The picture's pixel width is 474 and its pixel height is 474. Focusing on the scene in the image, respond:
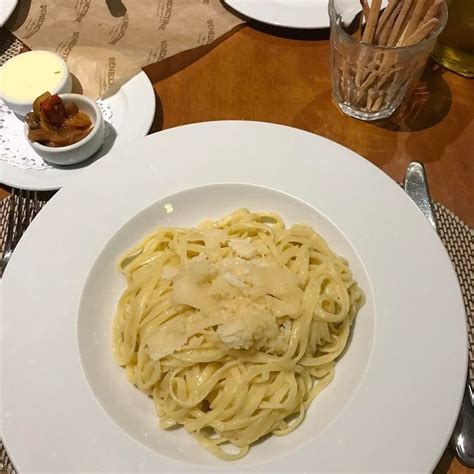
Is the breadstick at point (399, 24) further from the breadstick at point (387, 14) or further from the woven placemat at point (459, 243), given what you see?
the woven placemat at point (459, 243)

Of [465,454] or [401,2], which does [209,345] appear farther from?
[401,2]

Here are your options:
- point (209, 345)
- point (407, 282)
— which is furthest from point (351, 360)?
point (209, 345)

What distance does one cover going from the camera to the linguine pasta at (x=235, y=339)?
120cm

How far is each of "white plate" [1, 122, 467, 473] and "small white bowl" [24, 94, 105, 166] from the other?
0.61 feet

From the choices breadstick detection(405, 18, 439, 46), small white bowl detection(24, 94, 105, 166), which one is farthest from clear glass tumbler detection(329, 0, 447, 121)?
small white bowl detection(24, 94, 105, 166)

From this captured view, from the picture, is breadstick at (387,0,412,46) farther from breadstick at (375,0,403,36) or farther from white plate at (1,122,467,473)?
white plate at (1,122,467,473)

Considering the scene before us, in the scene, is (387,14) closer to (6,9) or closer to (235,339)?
(235,339)

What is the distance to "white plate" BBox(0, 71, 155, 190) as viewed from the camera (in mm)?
1597

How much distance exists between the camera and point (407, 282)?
1.25 metres

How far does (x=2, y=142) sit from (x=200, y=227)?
73 cm

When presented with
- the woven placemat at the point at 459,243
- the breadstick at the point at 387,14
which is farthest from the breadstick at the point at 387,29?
the woven placemat at the point at 459,243

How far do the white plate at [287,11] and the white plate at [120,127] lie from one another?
0.45 metres

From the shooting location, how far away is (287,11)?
194 centimetres

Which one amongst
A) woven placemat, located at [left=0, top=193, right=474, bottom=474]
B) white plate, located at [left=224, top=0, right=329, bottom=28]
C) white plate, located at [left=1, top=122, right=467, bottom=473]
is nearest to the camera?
white plate, located at [left=1, top=122, right=467, bottom=473]
